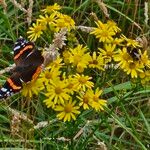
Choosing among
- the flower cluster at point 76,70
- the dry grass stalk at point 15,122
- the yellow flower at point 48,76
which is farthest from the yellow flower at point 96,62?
the dry grass stalk at point 15,122

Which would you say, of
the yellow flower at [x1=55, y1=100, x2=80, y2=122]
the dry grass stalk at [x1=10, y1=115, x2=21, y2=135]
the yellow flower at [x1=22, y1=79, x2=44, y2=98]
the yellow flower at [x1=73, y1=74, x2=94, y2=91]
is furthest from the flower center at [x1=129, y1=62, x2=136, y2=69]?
the dry grass stalk at [x1=10, y1=115, x2=21, y2=135]

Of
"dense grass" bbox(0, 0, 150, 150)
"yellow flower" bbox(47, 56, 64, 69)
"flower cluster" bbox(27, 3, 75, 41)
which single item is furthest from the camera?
"flower cluster" bbox(27, 3, 75, 41)

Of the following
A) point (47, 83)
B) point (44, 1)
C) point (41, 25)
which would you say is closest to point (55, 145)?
point (47, 83)

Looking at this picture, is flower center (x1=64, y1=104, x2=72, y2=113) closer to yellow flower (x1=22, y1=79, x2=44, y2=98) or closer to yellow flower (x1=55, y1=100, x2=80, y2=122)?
yellow flower (x1=55, y1=100, x2=80, y2=122)

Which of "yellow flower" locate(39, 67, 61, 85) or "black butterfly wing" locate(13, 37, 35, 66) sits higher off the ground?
"black butterfly wing" locate(13, 37, 35, 66)

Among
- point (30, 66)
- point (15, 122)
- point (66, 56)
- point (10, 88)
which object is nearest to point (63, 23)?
point (66, 56)

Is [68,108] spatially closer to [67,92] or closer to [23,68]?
[67,92]

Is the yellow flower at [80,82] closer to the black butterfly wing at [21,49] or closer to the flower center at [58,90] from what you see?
the flower center at [58,90]
